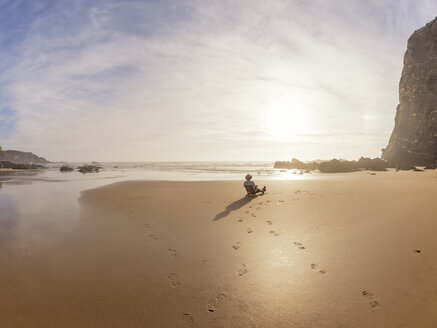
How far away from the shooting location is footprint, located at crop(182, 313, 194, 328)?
125 inches

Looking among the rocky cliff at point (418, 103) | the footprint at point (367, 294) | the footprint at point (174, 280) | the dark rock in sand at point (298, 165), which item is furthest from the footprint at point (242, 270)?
the rocky cliff at point (418, 103)

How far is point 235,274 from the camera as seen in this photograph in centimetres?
452

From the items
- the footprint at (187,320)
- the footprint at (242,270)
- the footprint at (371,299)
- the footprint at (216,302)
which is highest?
the footprint at (371,299)

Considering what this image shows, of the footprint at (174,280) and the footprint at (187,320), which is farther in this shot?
the footprint at (174,280)

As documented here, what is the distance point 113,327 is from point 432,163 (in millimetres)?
48913

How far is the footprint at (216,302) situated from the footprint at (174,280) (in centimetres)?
79

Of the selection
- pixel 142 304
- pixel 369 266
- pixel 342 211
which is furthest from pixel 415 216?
pixel 142 304

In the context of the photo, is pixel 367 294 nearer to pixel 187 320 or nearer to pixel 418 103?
pixel 187 320

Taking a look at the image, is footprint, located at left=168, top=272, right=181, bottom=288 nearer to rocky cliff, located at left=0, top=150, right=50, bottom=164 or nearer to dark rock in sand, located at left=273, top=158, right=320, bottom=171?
dark rock in sand, located at left=273, top=158, right=320, bottom=171

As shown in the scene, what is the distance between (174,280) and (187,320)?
1.15m

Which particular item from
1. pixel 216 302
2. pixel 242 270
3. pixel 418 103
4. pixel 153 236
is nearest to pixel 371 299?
pixel 242 270

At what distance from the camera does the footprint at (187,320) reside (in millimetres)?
3179

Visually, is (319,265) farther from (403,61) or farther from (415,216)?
(403,61)

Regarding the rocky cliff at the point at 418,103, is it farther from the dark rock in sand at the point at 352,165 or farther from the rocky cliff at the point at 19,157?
the rocky cliff at the point at 19,157
